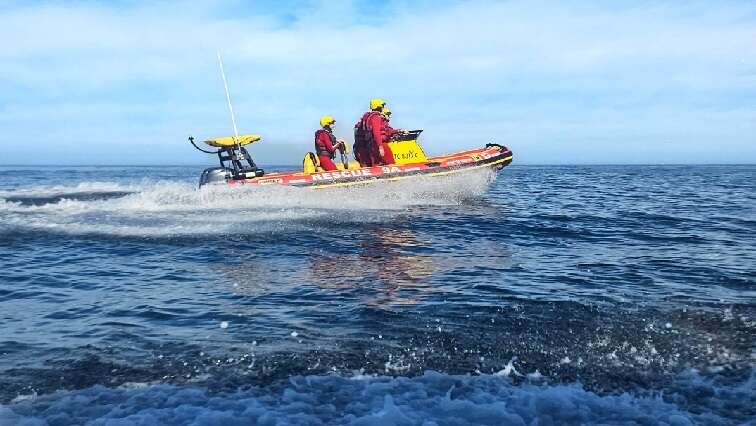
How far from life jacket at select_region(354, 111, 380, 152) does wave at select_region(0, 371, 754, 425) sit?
13.4m

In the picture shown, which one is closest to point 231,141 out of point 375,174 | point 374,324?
point 375,174

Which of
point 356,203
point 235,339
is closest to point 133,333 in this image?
point 235,339

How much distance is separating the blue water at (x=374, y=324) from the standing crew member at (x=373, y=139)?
562 centimetres

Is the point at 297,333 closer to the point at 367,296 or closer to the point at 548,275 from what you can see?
the point at 367,296

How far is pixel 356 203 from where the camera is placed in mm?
16422

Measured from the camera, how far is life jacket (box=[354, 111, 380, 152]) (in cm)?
1716

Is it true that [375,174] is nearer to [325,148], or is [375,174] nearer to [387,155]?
[387,155]

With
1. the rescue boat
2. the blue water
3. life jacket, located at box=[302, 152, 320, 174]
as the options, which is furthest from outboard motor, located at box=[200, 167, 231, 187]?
the blue water

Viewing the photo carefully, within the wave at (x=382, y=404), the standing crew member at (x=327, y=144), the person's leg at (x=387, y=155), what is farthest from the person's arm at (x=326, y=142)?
the wave at (x=382, y=404)

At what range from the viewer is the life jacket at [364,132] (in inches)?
675

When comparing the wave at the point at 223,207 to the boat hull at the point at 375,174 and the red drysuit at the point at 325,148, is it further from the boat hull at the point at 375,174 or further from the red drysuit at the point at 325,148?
the red drysuit at the point at 325,148

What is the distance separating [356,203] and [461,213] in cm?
321

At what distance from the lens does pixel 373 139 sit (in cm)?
1736

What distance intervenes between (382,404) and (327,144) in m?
13.5
